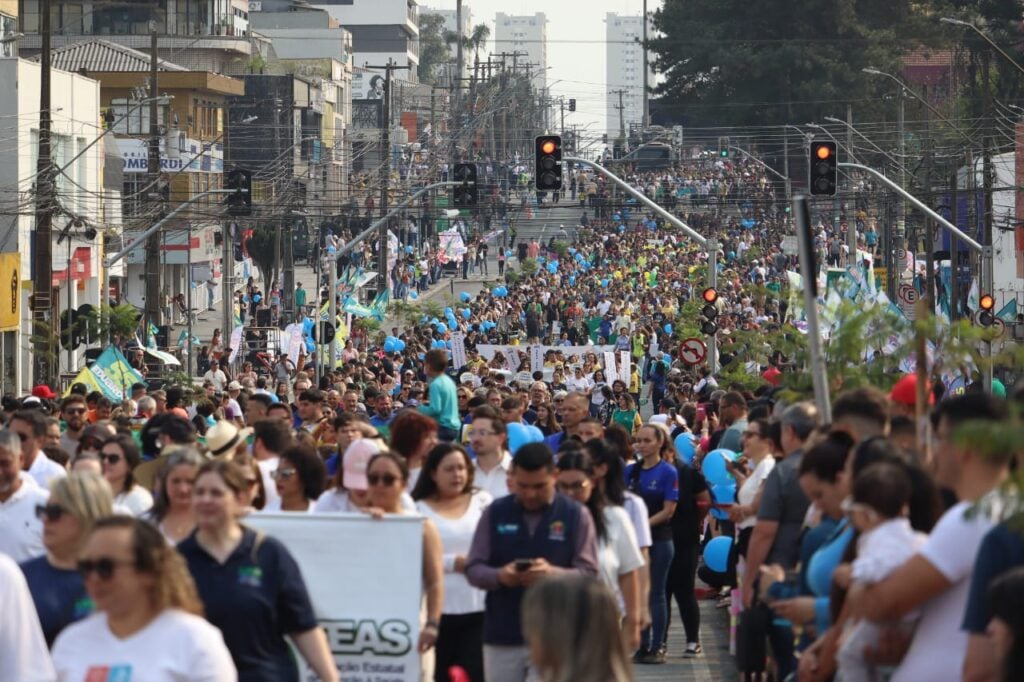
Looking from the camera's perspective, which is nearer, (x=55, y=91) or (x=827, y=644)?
(x=827, y=644)

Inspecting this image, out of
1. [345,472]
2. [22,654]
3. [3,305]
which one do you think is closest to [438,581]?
[345,472]

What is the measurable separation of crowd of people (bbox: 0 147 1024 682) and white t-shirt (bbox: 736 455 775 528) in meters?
0.02

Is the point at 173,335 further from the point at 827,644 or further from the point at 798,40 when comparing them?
the point at 827,644

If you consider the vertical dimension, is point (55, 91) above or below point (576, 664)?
above

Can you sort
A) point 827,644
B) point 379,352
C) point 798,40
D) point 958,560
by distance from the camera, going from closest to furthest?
point 958,560 < point 827,644 < point 379,352 < point 798,40

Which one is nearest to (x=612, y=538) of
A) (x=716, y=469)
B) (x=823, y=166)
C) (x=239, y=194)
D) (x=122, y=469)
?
(x=122, y=469)

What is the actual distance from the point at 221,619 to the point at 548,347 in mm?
32138

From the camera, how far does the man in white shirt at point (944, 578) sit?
636cm

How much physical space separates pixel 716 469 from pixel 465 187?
29462mm

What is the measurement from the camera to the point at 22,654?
6.72 m

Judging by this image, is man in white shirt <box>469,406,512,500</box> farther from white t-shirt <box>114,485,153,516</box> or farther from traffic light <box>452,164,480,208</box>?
traffic light <box>452,164,480,208</box>

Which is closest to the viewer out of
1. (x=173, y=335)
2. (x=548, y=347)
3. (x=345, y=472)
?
(x=345, y=472)

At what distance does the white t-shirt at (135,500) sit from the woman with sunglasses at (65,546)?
2.16 metres

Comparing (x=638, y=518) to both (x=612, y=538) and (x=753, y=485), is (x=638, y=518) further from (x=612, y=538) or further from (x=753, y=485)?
(x=753, y=485)
